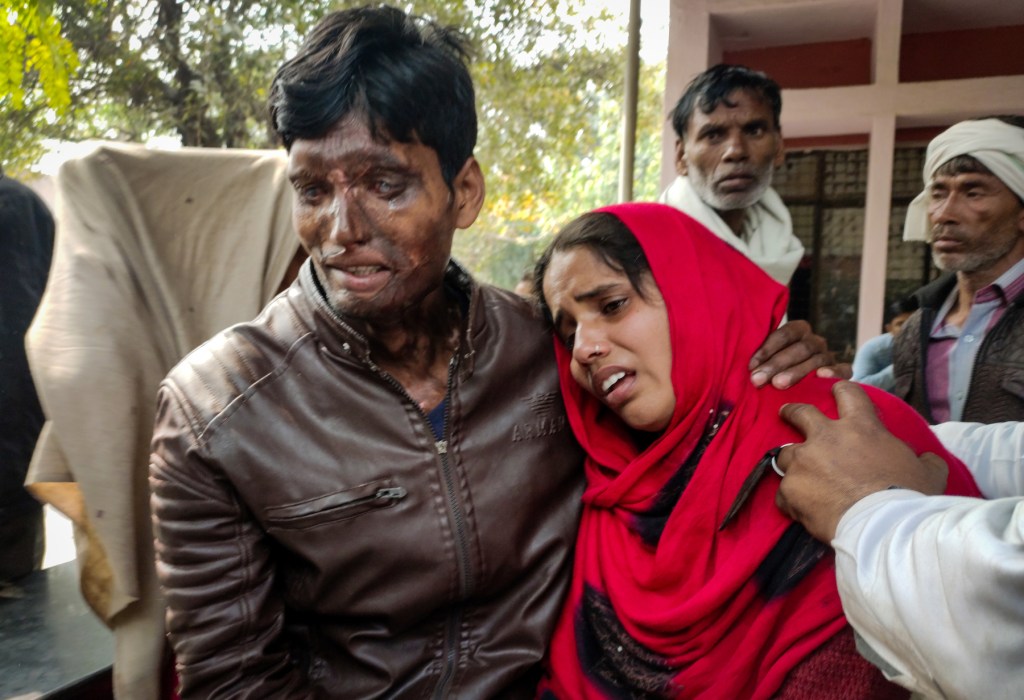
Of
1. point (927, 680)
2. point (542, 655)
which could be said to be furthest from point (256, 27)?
point (927, 680)

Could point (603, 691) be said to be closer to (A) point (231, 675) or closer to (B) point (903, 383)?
(A) point (231, 675)

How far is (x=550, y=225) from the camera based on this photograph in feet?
16.7

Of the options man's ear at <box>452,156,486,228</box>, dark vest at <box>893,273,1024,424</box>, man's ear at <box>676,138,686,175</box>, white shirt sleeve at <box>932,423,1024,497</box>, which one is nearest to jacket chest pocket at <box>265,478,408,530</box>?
man's ear at <box>452,156,486,228</box>

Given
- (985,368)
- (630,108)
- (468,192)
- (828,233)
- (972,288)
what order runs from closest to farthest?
1. (468,192)
2. (985,368)
3. (972,288)
4. (630,108)
5. (828,233)

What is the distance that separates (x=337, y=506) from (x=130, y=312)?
2.61 feet

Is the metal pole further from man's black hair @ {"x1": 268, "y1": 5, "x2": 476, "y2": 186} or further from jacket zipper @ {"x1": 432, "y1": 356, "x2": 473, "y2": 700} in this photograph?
jacket zipper @ {"x1": 432, "y1": 356, "x2": 473, "y2": 700}

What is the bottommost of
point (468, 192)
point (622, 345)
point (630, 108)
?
point (622, 345)

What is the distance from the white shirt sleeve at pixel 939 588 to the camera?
1009mm

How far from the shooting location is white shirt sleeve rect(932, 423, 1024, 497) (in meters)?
1.73

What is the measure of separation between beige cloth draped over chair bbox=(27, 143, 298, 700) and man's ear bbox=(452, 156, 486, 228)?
64 centimetres

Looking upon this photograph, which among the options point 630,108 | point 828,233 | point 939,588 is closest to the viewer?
point 939,588

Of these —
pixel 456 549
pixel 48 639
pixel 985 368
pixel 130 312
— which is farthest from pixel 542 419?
pixel 985 368

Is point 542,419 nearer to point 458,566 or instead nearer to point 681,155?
point 458,566

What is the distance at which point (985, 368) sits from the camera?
288cm
